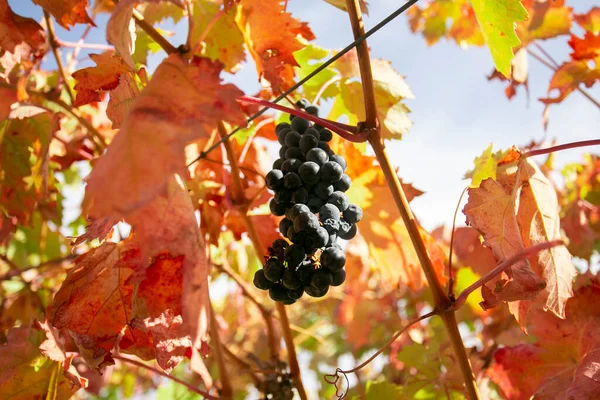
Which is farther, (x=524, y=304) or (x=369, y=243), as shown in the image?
(x=369, y=243)

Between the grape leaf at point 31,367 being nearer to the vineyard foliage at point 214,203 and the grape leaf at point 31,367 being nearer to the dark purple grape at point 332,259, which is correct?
the vineyard foliage at point 214,203

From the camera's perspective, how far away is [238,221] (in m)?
1.58

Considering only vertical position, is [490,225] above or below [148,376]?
below

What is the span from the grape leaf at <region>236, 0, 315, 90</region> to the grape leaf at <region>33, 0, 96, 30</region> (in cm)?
37

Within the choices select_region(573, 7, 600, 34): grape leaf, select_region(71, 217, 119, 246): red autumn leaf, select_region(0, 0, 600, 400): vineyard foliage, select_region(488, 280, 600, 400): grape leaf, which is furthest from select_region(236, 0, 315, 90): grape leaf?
select_region(573, 7, 600, 34): grape leaf

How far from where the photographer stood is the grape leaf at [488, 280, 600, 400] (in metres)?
1.23

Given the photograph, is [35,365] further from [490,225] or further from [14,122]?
[490,225]

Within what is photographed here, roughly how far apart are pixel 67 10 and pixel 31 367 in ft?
2.76

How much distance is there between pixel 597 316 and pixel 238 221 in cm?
106

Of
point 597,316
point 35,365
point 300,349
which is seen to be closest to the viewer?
point 35,365

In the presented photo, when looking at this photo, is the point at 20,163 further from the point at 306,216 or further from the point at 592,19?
the point at 592,19

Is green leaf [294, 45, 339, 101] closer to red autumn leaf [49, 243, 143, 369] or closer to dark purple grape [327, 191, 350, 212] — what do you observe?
dark purple grape [327, 191, 350, 212]

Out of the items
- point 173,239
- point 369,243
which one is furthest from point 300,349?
point 173,239

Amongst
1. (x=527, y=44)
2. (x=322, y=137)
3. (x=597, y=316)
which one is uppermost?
(x=527, y=44)
